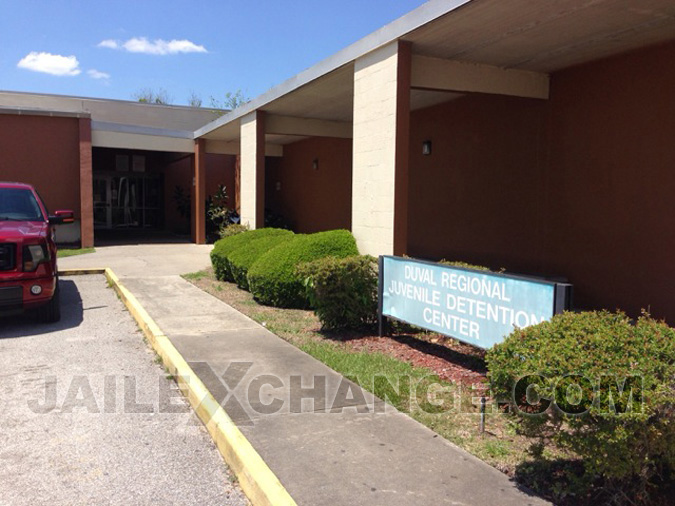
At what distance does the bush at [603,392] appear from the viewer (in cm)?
302

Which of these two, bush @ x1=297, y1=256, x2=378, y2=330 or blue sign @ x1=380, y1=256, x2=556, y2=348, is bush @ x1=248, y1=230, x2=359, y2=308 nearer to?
bush @ x1=297, y1=256, x2=378, y2=330

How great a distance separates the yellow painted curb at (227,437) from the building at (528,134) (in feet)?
11.9

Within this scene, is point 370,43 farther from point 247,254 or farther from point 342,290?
point 247,254

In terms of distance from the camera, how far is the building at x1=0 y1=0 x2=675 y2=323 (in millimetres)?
8094

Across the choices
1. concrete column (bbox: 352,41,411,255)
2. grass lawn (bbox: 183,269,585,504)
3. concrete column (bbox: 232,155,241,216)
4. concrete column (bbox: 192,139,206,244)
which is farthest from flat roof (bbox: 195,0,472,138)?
concrete column (bbox: 232,155,241,216)

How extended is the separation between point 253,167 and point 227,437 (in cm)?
1133

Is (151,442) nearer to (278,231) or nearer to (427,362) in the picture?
(427,362)

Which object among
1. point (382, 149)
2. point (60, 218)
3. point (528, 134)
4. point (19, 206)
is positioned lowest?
point (60, 218)

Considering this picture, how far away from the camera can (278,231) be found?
12.5 m

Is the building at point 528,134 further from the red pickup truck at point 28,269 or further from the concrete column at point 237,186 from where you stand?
the concrete column at point 237,186

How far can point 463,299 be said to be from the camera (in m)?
5.76

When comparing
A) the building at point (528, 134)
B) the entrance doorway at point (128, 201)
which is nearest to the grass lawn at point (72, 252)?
the building at point (528, 134)

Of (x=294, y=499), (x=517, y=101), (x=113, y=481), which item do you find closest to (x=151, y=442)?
(x=113, y=481)

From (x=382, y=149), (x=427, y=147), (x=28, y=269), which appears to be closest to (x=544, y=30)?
(x=382, y=149)
